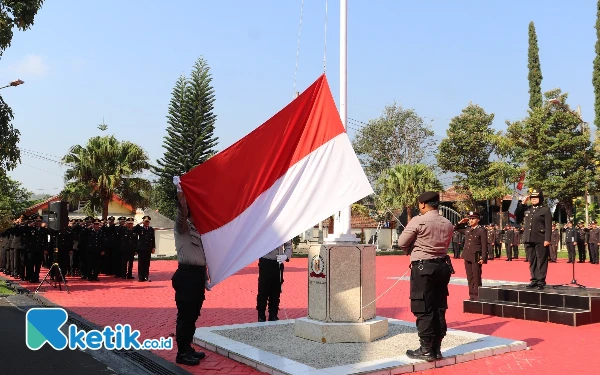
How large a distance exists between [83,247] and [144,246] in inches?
75.2

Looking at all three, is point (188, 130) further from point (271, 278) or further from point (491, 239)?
point (271, 278)

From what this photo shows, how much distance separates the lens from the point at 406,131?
57.2m

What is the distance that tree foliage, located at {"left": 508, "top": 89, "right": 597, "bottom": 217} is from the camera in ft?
115

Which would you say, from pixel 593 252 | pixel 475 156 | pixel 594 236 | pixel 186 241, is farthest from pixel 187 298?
pixel 475 156

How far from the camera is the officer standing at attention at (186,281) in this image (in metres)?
6.38

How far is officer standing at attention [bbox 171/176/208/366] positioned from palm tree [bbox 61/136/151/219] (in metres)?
23.5

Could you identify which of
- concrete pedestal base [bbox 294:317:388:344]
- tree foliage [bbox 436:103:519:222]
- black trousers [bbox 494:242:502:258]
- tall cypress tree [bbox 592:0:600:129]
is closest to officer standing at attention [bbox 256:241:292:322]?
concrete pedestal base [bbox 294:317:388:344]

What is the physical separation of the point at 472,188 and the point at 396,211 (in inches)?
268

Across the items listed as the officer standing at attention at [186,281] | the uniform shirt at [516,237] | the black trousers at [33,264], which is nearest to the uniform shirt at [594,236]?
the uniform shirt at [516,237]

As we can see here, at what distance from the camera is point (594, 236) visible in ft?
84.0

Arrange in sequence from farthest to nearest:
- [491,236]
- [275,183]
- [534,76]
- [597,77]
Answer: [534,76], [597,77], [491,236], [275,183]

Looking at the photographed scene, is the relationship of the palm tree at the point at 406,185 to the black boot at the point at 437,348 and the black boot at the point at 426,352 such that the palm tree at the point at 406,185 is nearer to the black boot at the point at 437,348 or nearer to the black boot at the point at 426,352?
the black boot at the point at 437,348

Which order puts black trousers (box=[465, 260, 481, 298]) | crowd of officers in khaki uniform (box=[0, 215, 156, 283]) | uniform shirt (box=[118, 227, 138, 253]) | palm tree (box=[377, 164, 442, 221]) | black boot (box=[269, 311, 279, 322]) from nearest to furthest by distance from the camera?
black boot (box=[269, 311, 279, 322])
black trousers (box=[465, 260, 481, 298])
crowd of officers in khaki uniform (box=[0, 215, 156, 283])
uniform shirt (box=[118, 227, 138, 253])
palm tree (box=[377, 164, 442, 221])

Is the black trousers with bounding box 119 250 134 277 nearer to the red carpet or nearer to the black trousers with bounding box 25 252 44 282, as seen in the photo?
the red carpet
